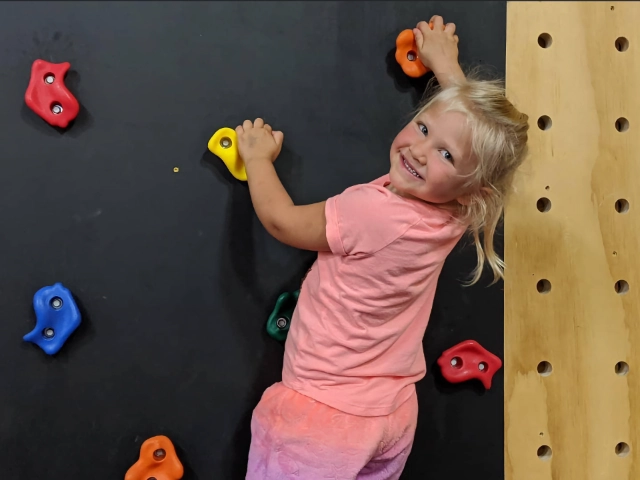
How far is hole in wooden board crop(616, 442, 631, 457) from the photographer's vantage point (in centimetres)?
98

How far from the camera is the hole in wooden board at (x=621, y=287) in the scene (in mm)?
969

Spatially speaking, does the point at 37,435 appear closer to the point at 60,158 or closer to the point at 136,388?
the point at 136,388

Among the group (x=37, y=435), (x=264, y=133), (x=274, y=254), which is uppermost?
(x=264, y=133)

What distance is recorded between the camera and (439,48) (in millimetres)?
848

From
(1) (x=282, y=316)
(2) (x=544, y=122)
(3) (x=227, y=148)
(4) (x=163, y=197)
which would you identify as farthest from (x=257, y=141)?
(2) (x=544, y=122)

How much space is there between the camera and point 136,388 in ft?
2.68

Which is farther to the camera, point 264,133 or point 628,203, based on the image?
point 628,203

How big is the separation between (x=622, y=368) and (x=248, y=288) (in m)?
0.64

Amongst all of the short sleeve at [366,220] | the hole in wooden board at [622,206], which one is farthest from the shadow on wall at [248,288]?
the hole in wooden board at [622,206]

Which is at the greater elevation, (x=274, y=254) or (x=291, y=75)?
(x=291, y=75)

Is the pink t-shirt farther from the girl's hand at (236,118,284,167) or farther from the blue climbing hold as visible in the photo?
Answer: the blue climbing hold

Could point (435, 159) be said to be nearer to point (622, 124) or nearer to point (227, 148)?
point (227, 148)

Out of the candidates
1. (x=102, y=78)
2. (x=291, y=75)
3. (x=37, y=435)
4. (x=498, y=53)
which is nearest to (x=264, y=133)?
(x=291, y=75)

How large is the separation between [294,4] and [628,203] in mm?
622
